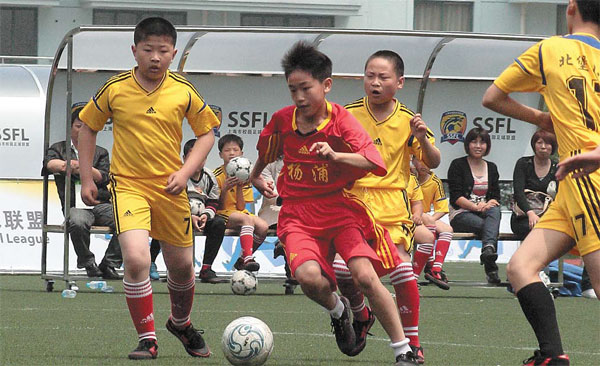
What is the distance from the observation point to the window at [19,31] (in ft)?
126

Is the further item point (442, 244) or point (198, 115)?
point (442, 244)

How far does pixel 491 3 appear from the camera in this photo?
39750 millimetres

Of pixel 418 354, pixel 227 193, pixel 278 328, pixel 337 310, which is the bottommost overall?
pixel 278 328

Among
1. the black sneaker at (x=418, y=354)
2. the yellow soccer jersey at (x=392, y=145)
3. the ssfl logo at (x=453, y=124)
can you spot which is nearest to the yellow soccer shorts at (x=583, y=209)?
the black sneaker at (x=418, y=354)

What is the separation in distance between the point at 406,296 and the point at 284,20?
33.5 m

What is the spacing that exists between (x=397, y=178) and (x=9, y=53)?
32.5m

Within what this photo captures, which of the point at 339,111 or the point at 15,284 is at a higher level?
the point at 339,111

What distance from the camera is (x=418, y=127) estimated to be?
6.99m

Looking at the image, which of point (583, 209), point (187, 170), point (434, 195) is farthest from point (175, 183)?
point (434, 195)

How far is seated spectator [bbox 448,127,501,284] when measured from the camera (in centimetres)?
1322

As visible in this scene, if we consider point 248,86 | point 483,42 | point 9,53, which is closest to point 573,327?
point 483,42

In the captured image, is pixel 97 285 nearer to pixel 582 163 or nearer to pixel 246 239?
pixel 246 239

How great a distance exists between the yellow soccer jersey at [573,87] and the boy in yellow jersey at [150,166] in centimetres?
234

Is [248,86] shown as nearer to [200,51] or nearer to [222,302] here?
[200,51]
